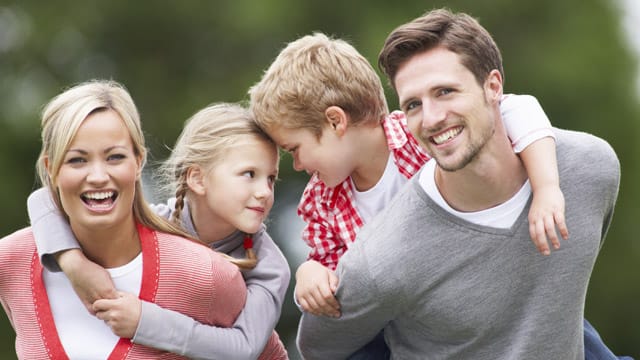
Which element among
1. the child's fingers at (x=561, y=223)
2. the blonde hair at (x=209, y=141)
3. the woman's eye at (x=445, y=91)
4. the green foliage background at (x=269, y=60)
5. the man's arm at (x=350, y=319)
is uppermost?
the blonde hair at (x=209, y=141)

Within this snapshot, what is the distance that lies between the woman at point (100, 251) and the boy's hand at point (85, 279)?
2.5 inches

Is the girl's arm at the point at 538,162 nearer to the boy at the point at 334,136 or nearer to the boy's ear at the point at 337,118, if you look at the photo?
the boy at the point at 334,136

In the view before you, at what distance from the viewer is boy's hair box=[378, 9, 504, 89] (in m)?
4.79

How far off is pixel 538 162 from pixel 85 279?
5.26ft

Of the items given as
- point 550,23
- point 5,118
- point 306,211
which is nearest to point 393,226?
point 306,211

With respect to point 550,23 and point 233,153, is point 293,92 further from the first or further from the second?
point 550,23

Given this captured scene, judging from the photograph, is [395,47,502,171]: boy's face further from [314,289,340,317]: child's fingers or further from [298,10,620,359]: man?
[314,289,340,317]: child's fingers

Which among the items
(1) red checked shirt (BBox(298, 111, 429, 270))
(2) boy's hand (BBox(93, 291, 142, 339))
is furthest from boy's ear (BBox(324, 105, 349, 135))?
(2) boy's hand (BBox(93, 291, 142, 339))

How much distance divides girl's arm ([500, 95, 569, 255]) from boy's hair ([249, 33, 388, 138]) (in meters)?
0.55

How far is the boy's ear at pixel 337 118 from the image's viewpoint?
16.8 ft

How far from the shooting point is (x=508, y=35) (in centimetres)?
1584

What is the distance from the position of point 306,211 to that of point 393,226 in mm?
550

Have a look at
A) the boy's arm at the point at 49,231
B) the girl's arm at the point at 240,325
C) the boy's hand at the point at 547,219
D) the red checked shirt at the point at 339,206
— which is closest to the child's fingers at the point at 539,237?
the boy's hand at the point at 547,219

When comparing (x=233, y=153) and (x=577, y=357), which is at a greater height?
(x=233, y=153)
